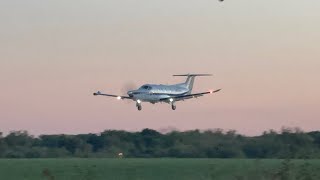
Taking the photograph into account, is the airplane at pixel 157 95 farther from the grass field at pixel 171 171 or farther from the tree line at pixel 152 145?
the grass field at pixel 171 171

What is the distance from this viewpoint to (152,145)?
108250mm

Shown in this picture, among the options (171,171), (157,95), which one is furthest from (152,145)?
(171,171)

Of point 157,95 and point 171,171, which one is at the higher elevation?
point 157,95

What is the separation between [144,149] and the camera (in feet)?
353

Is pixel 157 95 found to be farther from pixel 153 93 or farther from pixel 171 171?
pixel 171 171

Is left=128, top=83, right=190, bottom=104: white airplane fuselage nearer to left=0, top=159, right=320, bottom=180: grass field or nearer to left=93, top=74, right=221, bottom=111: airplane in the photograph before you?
left=93, top=74, right=221, bottom=111: airplane

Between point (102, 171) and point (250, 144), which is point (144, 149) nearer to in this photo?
point (250, 144)

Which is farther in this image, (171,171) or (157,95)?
(157,95)

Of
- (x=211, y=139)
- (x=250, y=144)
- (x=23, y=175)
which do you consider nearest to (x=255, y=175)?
(x=23, y=175)

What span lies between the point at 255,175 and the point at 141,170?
16.6 meters

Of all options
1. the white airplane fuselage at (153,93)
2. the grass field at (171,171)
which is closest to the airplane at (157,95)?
the white airplane fuselage at (153,93)

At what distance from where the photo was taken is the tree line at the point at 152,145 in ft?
288

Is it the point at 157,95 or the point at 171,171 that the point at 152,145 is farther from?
the point at 171,171

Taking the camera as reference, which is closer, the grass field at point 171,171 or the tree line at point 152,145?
the grass field at point 171,171
